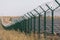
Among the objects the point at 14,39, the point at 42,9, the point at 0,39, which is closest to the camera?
the point at 14,39

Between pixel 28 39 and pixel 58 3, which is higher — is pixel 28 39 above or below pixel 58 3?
below

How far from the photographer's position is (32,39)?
12586 mm

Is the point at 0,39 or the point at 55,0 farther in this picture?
the point at 0,39

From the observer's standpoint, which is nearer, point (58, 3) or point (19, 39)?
point (58, 3)

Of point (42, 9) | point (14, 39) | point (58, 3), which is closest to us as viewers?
point (58, 3)

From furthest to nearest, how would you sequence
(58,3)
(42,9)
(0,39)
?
(42,9), (0,39), (58,3)

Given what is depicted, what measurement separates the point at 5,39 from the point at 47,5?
8.94ft

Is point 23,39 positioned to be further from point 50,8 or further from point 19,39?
point 50,8

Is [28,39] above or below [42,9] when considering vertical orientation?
below

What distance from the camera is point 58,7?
36.6ft

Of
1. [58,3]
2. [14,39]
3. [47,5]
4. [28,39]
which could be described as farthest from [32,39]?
[58,3]

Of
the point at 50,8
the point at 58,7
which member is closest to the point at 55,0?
the point at 58,7

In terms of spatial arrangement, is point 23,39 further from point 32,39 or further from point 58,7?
point 58,7

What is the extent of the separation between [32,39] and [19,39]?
884 millimetres
